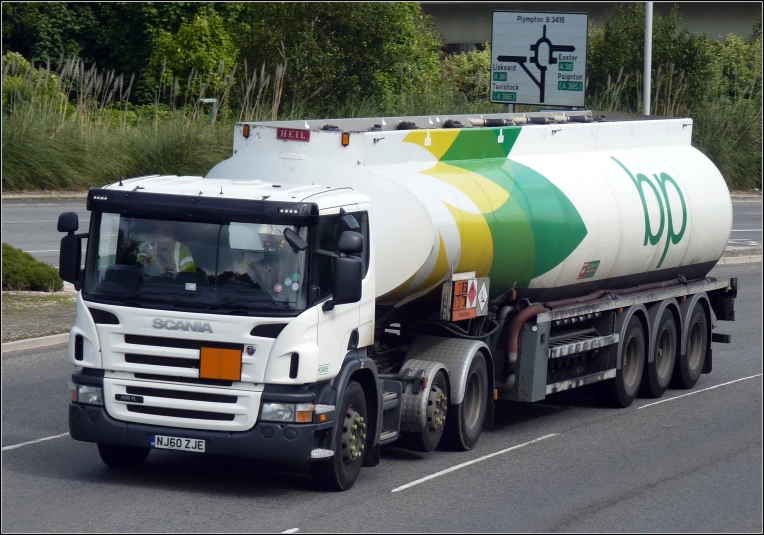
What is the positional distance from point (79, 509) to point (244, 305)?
1.93 metres

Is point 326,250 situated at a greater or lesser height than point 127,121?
lesser

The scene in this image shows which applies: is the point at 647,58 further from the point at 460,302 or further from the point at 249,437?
the point at 249,437

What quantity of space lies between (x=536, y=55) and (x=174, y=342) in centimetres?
1687

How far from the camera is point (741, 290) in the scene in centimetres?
2622

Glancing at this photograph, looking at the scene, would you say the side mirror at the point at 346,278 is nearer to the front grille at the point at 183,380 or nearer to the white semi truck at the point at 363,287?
the white semi truck at the point at 363,287

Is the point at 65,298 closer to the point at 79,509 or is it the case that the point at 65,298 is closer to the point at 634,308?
the point at 634,308

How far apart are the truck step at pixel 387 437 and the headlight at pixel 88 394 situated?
2427 millimetres

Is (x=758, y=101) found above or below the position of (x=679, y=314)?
above

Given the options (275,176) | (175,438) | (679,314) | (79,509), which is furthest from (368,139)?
(679,314)

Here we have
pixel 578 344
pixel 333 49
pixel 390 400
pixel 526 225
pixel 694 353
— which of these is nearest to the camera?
pixel 390 400

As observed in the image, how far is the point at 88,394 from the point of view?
1016cm

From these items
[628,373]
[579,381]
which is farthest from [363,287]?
[628,373]

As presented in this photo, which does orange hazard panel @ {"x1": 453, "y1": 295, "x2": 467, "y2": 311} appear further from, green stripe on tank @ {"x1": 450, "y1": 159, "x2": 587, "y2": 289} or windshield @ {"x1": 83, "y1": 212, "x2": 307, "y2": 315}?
windshield @ {"x1": 83, "y1": 212, "x2": 307, "y2": 315}

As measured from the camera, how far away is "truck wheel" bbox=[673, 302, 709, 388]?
1717 cm
